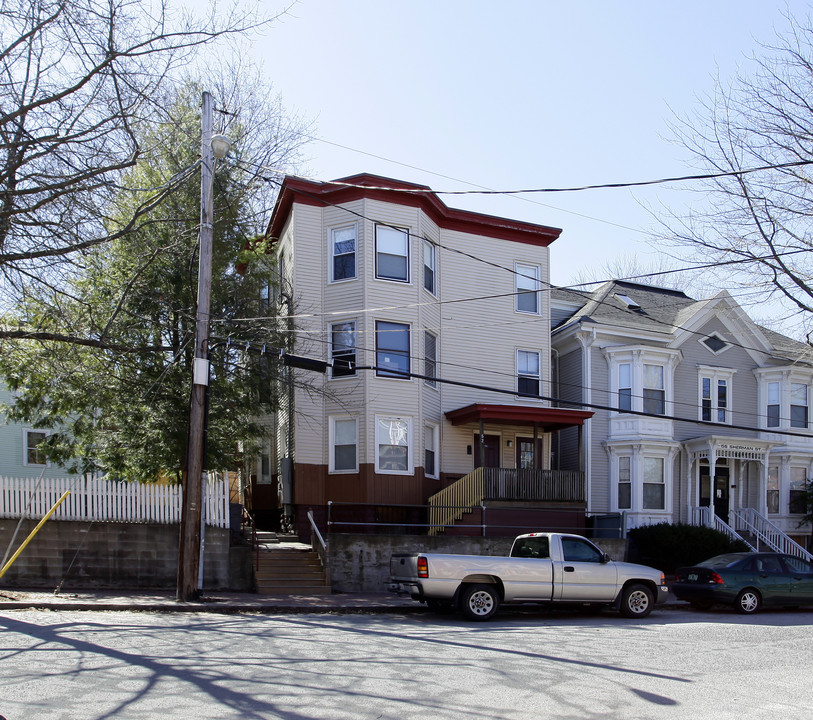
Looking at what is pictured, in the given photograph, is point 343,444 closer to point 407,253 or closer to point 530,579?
point 407,253

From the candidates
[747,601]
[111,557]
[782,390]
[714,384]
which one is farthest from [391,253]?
[782,390]

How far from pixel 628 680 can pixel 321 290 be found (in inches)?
639

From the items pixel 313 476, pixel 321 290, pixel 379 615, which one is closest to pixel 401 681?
pixel 379 615

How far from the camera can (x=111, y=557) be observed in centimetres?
1728

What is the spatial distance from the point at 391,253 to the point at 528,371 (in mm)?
6231

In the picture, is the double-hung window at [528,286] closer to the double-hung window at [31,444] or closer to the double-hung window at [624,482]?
the double-hung window at [624,482]

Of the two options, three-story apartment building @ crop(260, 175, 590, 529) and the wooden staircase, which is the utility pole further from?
three-story apartment building @ crop(260, 175, 590, 529)

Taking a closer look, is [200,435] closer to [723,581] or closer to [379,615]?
[379,615]

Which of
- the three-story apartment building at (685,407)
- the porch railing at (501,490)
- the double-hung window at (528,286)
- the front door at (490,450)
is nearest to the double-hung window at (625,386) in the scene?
the three-story apartment building at (685,407)

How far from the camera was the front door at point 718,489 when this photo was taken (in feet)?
94.2

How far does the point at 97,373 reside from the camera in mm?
17844

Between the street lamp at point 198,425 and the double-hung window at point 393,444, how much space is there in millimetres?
8035

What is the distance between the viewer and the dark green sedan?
1712 cm

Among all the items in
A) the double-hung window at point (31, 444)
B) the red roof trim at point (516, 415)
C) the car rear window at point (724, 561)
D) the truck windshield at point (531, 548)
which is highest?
the red roof trim at point (516, 415)
